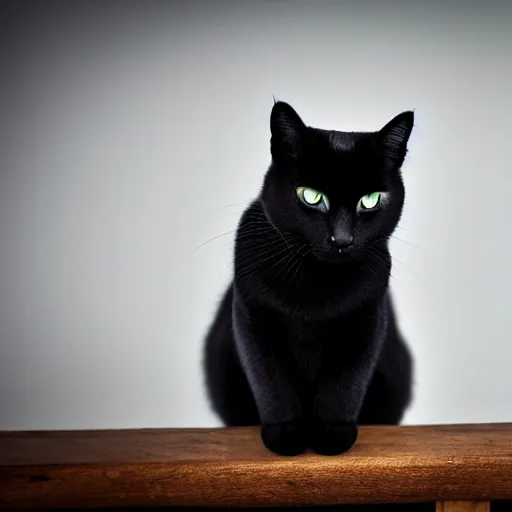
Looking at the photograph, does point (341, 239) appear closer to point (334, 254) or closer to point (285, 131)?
point (334, 254)

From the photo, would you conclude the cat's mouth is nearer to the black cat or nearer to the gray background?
the black cat

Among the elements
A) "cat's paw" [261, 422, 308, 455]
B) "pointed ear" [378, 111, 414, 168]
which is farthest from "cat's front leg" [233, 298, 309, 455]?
"pointed ear" [378, 111, 414, 168]

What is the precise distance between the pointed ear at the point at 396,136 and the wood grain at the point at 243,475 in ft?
1.35

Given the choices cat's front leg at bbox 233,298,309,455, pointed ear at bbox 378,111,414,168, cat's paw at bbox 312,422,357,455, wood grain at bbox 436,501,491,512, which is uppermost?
pointed ear at bbox 378,111,414,168

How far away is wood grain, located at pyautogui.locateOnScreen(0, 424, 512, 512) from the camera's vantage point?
0.87m

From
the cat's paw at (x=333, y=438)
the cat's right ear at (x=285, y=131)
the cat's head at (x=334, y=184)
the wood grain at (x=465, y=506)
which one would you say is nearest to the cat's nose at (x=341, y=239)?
the cat's head at (x=334, y=184)

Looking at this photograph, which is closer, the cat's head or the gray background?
the cat's head

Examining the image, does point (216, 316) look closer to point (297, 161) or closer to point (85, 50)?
point (297, 161)

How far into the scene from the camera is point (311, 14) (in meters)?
1.16

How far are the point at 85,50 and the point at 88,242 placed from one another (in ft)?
1.10

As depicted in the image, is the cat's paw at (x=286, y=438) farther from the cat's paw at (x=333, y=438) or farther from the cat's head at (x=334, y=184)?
the cat's head at (x=334, y=184)

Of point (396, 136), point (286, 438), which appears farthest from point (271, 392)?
point (396, 136)

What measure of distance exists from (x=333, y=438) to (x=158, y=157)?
56 cm

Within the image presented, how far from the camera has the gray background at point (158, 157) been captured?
1139 mm
